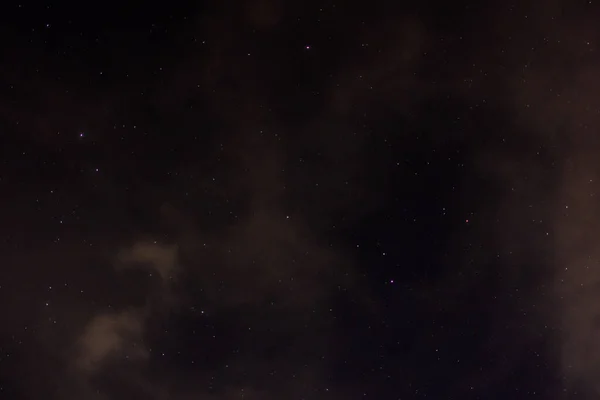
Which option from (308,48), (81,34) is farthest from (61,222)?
(308,48)

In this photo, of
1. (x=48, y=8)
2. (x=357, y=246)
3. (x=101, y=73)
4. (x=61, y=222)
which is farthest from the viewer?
(x=357, y=246)

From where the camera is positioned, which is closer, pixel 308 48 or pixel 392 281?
pixel 308 48

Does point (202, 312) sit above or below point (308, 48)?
below

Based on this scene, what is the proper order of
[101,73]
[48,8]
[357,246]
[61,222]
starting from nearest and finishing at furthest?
1. [48,8]
2. [101,73]
3. [61,222]
4. [357,246]

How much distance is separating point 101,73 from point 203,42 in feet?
6.97

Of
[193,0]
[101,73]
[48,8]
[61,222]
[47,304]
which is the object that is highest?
[193,0]

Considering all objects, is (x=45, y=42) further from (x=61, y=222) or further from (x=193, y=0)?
(x=61, y=222)

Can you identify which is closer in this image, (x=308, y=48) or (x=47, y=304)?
(x=308, y=48)

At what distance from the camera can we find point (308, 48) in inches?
290

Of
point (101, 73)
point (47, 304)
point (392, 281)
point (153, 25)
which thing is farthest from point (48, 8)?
point (392, 281)

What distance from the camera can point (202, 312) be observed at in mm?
8977

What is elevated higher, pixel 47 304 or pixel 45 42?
pixel 45 42

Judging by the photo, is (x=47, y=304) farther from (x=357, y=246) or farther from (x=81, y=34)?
(x=357, y=246)

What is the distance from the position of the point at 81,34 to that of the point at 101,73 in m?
0.77
